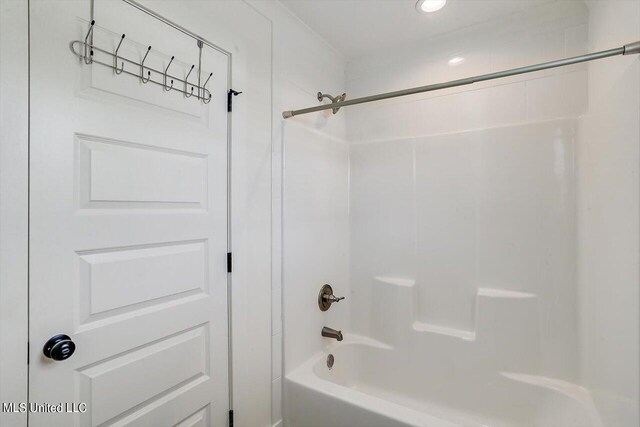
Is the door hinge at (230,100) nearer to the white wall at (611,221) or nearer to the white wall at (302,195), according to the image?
the white wall at (302,195)

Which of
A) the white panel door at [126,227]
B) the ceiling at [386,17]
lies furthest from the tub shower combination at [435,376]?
the ceiling at [386,17]

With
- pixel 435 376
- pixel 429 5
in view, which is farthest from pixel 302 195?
pixel 435 376

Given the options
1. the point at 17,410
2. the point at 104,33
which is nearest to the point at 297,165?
the point at 104,33

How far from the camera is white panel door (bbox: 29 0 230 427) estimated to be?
879mm

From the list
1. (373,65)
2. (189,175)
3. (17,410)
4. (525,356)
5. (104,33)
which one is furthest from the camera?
(373,65)

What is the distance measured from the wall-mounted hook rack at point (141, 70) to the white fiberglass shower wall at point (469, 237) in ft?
1.87

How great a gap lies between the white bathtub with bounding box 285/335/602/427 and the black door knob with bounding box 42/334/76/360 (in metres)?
1.09

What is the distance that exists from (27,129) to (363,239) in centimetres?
187

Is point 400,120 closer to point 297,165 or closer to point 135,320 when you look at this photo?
point 297,165

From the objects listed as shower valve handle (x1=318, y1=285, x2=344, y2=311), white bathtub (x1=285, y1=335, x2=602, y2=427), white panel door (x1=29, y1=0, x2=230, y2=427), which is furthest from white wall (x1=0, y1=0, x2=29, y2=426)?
shower valve handle (x1=318, y1=285, x2=344, y2=311)

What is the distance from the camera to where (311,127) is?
1949mm

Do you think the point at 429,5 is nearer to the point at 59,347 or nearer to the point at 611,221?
the point at 611,221

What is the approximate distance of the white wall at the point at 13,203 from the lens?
794 millimetres

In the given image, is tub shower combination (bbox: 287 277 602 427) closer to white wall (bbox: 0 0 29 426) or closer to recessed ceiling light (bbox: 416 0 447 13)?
white wall (bbox: 0 0 29 426)
